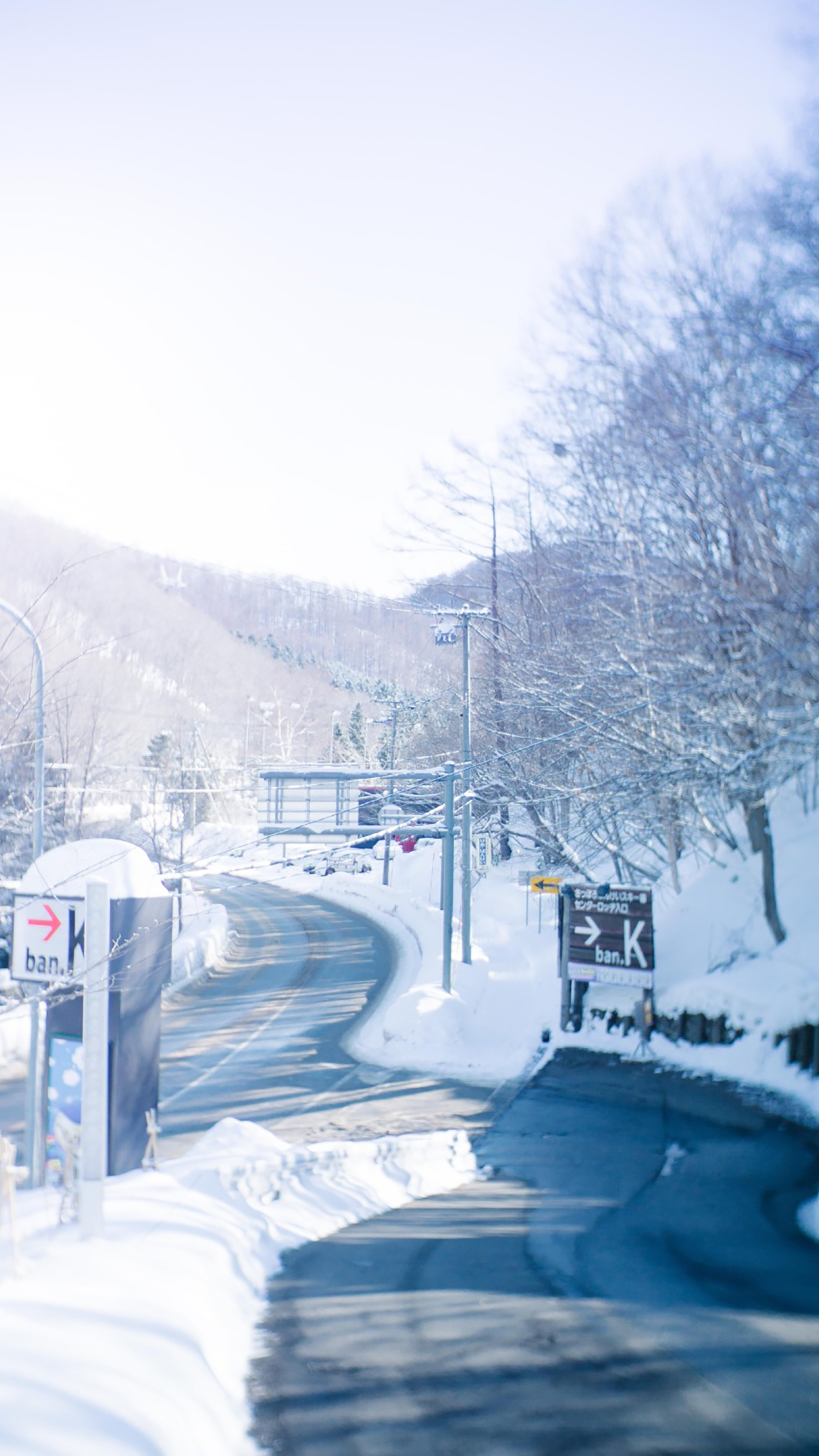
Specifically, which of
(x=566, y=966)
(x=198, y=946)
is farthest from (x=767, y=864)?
(x=198, y=946)

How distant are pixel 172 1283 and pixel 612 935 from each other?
37.7ft

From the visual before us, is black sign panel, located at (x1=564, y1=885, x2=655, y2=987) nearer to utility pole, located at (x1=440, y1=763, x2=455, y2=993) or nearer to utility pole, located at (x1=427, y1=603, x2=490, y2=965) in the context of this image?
utility pole, located at (x1=427, y1=603, x2=490, y2=965)

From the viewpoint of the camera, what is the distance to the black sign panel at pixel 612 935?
53.8 ft

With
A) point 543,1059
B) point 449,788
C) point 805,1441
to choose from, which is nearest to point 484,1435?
point 805,1441

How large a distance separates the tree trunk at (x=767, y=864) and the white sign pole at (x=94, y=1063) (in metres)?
10.7

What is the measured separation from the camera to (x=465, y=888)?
79.5 feet

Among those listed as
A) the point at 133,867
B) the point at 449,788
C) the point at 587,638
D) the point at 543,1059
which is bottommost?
the point at 543,1059

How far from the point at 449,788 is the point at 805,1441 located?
601 inches

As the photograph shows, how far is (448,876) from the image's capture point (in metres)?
22.0

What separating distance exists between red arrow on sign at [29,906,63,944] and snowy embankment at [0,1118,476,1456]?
238 centimetres

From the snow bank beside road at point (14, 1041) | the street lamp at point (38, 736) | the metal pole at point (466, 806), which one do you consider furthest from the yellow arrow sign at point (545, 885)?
the street lamp at point (38, 736)

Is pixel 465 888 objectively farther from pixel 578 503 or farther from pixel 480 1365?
pixel 480 1365

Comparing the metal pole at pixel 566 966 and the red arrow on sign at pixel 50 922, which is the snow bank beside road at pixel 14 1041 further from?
the metal pole at pixel 566 966

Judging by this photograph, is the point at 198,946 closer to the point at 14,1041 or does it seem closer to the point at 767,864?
the point at 14,1041
